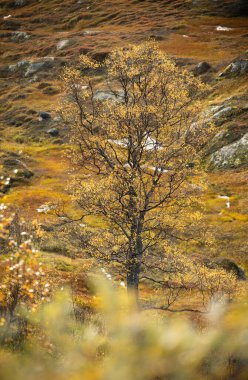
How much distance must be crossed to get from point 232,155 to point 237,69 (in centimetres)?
3189

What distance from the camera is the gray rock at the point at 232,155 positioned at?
67875 millimetres

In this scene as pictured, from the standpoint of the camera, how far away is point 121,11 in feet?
607

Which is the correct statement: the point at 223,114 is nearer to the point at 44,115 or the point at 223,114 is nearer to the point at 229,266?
the point at 229,266

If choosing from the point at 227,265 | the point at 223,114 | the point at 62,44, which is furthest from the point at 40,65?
the point at 227,265

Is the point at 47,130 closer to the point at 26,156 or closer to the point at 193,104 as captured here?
the point at 26,156

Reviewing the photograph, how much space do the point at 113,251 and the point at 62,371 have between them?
20186mm

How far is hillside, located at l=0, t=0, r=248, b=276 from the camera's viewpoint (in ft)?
199

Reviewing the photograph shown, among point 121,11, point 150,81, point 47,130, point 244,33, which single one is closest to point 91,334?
point 150,81

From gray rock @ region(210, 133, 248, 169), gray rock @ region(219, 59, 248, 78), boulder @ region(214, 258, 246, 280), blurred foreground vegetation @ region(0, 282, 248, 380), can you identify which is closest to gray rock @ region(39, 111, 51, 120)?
gray rock @ region(219, 59, 248, 78)

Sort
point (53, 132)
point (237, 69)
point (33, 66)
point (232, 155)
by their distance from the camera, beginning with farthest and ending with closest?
point (33, 66) < point (53, 132) < point (237, 69) < point (232, 155)

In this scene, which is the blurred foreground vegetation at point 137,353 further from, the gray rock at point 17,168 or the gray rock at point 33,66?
the gray rock at point 33,66

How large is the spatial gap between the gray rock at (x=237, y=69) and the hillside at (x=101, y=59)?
24cm

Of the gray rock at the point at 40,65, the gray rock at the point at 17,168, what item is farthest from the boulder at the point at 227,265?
the gray rock at the point at 40,65

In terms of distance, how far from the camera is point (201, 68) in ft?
339
